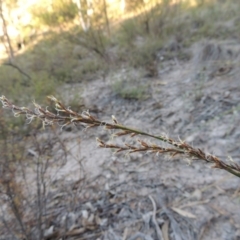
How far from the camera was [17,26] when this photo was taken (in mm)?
12320

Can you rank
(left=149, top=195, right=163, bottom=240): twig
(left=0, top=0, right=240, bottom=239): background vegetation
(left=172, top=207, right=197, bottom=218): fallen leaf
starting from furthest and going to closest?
(left=0, top=0, right=240, bottom=239): background vegetation < (left=172, top=207, right=197, bottom=218): fallen leaf < (left=149, top=195, right=163, bottom=240): twig

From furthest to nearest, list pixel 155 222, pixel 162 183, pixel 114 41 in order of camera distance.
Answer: pixel 114 41, pixel 162 183, pixel 155 222

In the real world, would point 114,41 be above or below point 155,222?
above

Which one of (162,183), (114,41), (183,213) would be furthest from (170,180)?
(114,41)

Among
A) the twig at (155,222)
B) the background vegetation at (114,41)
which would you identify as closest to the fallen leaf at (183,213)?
the twig at (155,222)

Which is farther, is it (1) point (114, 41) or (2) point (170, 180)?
(1) point (114, 41)

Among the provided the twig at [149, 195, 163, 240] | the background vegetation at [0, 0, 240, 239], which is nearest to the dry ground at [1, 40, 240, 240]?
the twig at [149, 195, 163, 240]

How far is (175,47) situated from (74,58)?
2.75 meters

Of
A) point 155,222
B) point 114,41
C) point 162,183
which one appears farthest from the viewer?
point 114,41

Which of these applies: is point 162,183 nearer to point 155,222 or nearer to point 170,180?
point 170,180

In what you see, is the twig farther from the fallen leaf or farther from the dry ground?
the fallen leaf

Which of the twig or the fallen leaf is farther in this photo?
the fallen leaf

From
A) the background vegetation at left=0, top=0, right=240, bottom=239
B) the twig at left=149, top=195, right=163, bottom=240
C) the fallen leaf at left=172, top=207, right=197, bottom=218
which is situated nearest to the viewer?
the twig at left=149, top=195, right=163, bottom=240

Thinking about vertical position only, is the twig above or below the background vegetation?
below
